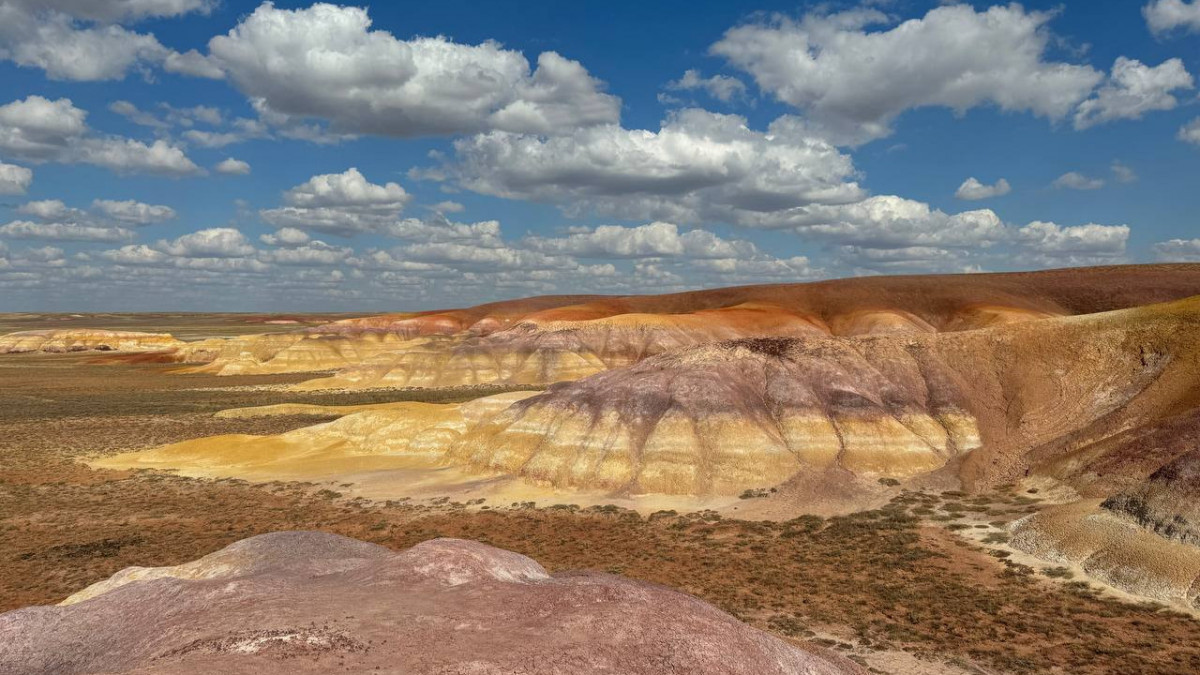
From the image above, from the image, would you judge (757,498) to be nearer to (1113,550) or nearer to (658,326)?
(1113,550)

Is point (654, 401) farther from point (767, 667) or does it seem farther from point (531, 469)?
point (767, 667)

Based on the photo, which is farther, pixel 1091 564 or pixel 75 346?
pixel 75 346

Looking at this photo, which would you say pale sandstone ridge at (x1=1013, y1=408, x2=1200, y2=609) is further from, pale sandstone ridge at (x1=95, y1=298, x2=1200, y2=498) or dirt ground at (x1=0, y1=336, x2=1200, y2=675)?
pale sandstone ridge at (x1=95, y1=298, x2=1200, y2=498)

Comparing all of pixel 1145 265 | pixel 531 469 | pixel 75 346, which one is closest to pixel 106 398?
pixel 531 469

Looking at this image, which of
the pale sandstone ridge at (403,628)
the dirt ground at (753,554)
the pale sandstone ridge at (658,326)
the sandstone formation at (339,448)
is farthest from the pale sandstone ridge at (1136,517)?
the pale sandstone ridge at (658,326)

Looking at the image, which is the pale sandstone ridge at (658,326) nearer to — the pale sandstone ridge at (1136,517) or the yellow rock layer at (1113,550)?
the pale sandstone ridge at (1136,517)

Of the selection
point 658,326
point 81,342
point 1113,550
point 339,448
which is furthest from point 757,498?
point 81,342
